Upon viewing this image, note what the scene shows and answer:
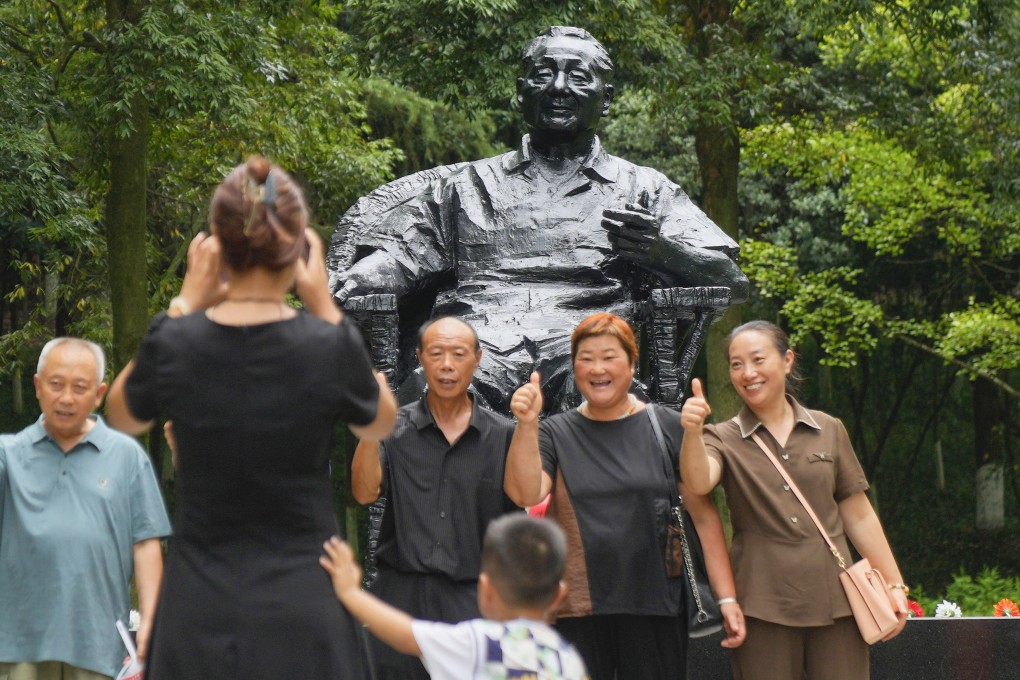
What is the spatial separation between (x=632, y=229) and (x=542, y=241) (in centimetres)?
53

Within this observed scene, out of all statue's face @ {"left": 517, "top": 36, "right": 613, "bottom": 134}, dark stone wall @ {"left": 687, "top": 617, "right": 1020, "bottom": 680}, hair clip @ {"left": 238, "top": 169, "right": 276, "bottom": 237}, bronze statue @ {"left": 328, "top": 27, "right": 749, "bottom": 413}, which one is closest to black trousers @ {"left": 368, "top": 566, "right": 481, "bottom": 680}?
bronze statue @ {"left": 328, "top": 27, "right": 749, "bottom": 413}

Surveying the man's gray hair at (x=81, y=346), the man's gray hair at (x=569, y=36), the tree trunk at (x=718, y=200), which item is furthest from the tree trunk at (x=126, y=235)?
the man's gray hair at (x=81, y=346)

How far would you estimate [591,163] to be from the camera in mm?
6012

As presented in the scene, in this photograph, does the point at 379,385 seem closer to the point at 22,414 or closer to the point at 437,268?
the point at 437,268

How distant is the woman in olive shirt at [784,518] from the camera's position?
13.4 ft

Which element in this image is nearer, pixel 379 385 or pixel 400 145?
pixel 379 385

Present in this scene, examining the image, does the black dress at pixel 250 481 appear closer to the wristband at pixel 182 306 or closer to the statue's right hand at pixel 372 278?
the wristband at pixel 182 306

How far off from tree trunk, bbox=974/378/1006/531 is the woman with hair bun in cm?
1614

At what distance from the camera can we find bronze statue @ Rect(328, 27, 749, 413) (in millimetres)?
5453

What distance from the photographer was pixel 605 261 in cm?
579

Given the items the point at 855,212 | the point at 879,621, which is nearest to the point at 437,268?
the point at 879,621

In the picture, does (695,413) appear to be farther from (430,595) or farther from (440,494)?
(430,595)

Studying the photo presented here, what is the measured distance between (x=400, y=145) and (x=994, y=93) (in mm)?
6539

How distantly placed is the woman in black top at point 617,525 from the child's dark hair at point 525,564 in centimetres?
108
